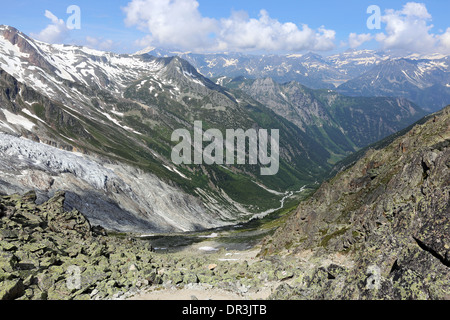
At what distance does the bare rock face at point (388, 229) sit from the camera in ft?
72.7

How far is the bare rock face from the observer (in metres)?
22.2

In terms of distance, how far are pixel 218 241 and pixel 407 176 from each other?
6934 cm

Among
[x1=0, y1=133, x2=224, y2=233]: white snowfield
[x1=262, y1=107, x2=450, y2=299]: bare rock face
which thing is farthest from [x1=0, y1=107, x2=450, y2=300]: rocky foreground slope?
[x1=0, y1=133, x2=224, y2=233]: white snowfield

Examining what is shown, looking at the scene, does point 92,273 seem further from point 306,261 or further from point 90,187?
point 90,187

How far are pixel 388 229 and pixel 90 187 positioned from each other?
15342 cm

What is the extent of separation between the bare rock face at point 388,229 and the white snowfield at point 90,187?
92.4 metres

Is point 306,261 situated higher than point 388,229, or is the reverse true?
point 388,229

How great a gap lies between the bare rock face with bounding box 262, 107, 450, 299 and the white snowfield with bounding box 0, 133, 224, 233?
92426 mm

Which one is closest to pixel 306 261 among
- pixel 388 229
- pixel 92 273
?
pixel 388 229

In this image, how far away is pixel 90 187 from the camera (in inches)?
6230

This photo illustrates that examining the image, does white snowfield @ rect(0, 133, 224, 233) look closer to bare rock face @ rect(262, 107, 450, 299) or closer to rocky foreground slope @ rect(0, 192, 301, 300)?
rocky foreground slope @ rect(0, 192, 301, 300)
